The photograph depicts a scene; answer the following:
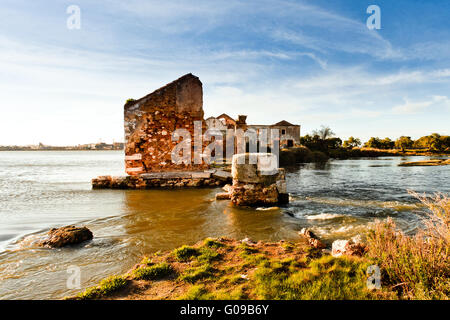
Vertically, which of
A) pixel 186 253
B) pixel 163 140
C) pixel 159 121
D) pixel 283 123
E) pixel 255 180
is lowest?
pixel 186 253

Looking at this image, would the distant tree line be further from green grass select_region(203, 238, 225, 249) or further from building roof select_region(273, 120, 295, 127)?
green grass select_region(203, 238, 225, 249)

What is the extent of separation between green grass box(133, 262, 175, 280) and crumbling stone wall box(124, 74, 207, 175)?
9.90m

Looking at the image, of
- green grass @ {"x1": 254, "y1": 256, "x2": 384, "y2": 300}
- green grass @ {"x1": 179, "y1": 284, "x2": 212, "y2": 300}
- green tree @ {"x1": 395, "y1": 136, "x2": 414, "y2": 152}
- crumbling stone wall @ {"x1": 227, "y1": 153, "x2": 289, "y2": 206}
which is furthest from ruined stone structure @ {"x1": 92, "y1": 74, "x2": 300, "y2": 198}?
green tree @ {"x1": 395, "y1": 136, "x2": 414, "y2": 152}

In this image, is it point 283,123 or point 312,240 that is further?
point 283,123

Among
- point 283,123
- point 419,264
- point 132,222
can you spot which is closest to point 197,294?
point 419,264

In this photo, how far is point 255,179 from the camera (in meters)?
8.56

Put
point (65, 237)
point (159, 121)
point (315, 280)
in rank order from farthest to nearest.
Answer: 1. point (159, 121)
2. point (65, 237)
3. point (315, 280)

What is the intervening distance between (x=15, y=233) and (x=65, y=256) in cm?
258

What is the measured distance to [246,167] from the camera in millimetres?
8477

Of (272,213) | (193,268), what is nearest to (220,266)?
(193,268)

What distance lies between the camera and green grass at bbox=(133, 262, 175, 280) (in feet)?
11.5

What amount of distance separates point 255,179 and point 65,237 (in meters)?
5.94

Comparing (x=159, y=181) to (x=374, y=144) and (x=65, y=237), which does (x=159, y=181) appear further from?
(x=374, y=144)
